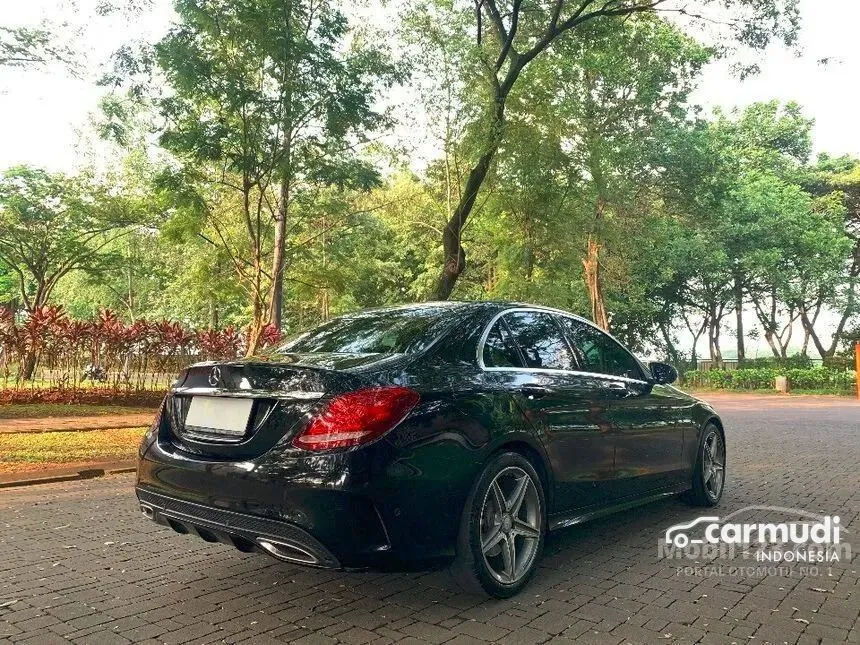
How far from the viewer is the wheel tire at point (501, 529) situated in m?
3.32

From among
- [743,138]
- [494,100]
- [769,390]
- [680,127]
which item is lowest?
[769,390]

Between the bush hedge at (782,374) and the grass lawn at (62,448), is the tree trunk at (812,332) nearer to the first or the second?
the bush hedge at (782,374)

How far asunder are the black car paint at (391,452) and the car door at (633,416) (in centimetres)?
37

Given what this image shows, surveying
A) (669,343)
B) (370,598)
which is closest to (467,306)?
(370,598)

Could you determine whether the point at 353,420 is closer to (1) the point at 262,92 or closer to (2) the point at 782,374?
(1) the point at 262,92

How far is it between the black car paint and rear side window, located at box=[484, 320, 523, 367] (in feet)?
0.28

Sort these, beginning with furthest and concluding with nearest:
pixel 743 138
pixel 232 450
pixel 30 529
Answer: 1. pixel 743 138
2. pixel 30 529
3. pixel 232 450

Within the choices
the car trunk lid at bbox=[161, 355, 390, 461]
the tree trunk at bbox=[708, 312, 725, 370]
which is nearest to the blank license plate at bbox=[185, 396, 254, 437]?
the car trunk lid at bbox=[161, 355, 390, 461]

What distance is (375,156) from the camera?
16.3m

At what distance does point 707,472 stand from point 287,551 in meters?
4.08

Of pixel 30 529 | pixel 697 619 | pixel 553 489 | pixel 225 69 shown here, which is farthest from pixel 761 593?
pixel 225 69

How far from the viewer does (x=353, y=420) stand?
10.0 feet

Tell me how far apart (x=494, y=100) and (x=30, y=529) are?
40.0 ft

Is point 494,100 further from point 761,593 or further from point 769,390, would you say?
point 769,390
